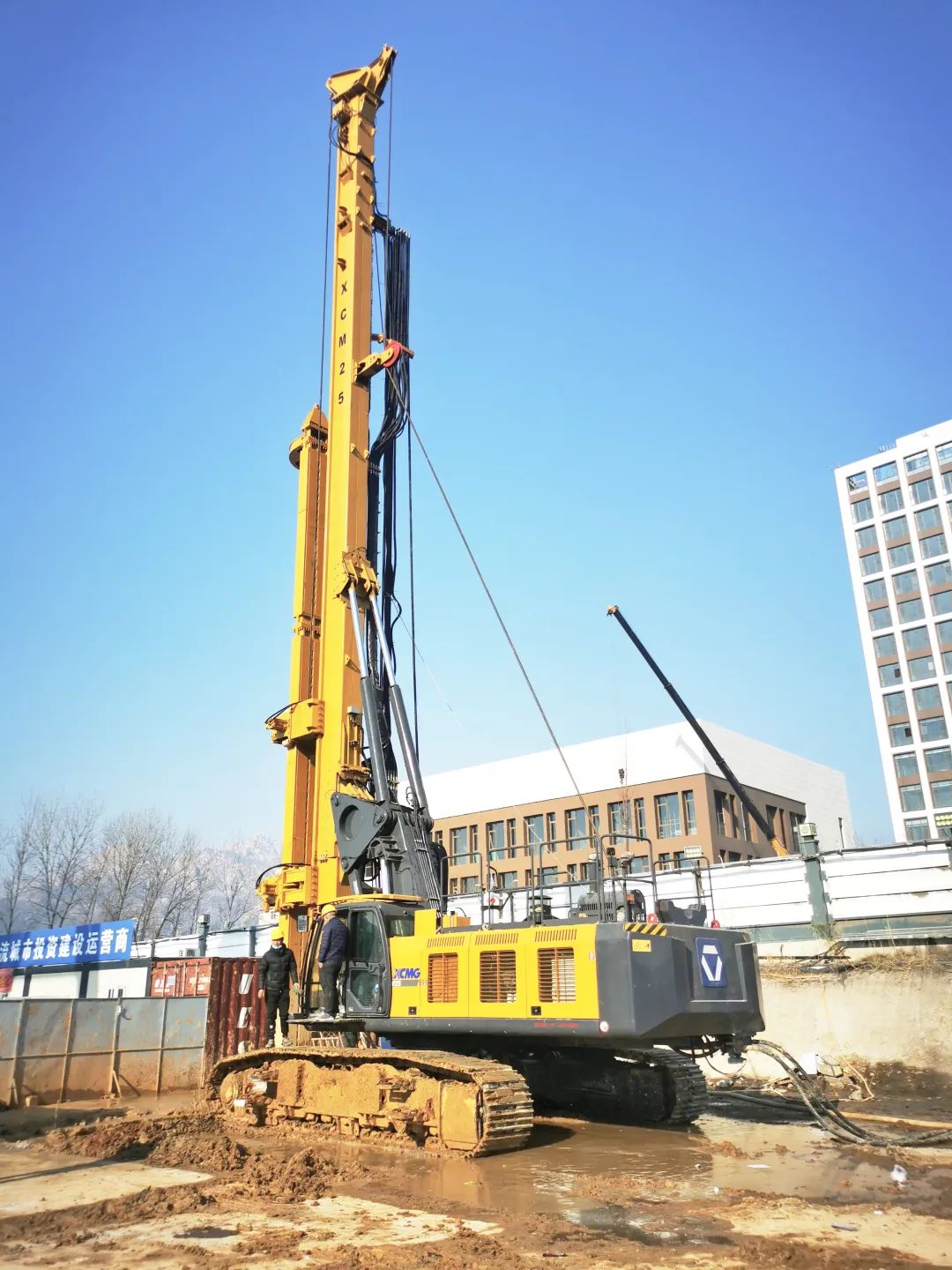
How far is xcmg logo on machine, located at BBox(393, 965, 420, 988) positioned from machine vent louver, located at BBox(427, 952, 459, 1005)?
196mm

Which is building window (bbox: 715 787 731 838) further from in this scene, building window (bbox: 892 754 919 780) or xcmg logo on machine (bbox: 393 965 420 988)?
xcmg logo on machine (bbox: 393 965 420 988)

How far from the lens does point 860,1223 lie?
7324mm

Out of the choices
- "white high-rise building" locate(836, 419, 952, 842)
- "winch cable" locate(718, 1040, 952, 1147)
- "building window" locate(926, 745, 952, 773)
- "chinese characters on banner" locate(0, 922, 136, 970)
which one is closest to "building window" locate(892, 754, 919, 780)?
"white high-rise building" locate(836, 419, 952, 842)

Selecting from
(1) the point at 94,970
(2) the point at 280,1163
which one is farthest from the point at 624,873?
(1) the point at 94,970

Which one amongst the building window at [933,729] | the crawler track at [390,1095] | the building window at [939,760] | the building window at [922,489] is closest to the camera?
the crawler track at [390,1095]

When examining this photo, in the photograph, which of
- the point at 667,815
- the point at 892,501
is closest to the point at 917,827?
the point at 667,815

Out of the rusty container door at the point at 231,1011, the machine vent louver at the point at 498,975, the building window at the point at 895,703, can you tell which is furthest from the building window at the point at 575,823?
the machine vent louver at the point at 498,975

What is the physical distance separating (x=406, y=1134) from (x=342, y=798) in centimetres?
439

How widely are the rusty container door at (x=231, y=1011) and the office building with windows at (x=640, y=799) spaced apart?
37.9 m

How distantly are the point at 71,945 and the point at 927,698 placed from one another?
62136 mm

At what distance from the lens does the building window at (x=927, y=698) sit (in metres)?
71.2

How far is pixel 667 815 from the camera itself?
2377 inches

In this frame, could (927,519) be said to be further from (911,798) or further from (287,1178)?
(287,1178)

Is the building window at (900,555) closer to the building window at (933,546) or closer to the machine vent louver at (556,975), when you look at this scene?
the building window at (933,546)
